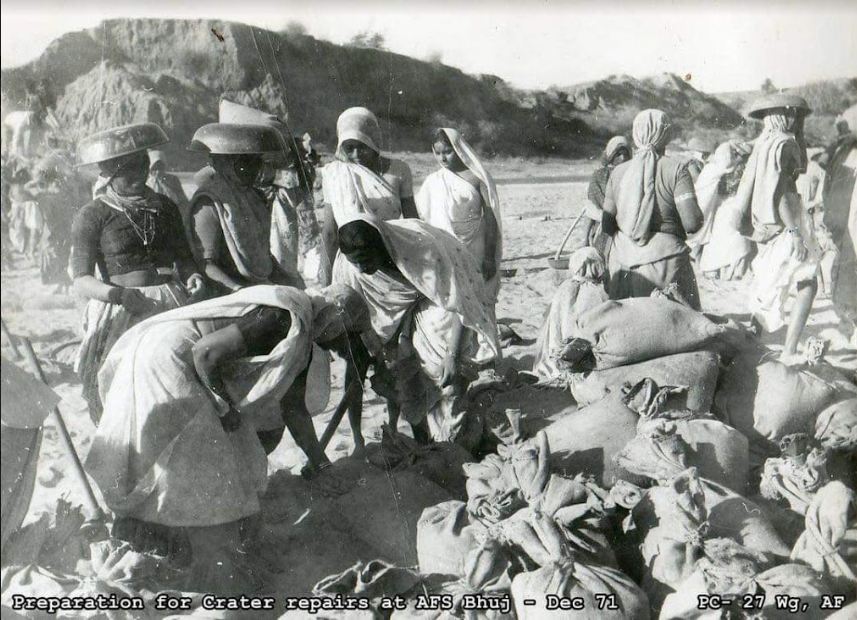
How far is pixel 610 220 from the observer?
466 centimetres

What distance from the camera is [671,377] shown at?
3.88 m

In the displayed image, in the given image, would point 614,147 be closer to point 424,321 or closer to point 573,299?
point 573,299

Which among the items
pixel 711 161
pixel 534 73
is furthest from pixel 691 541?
pixel 711 161

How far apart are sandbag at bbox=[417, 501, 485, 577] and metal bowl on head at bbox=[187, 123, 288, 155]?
5.71 ft

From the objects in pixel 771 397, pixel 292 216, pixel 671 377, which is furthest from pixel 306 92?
pixel 771 397

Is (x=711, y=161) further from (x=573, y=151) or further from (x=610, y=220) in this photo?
(x=610, y=220)

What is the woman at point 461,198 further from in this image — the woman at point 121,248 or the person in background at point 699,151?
the person in background at point 699,151

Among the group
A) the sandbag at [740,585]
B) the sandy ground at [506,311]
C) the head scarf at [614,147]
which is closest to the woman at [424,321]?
the sandy ground at [506,311]

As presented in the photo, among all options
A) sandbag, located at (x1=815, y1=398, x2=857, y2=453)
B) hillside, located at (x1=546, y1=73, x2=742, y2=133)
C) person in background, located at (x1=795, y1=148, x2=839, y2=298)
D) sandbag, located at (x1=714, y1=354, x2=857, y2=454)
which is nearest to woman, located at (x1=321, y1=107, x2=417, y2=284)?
sandbag, located at (x1=714, y1=354, x2=857, y2=454)

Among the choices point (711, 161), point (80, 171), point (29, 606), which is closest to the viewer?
point (29, 606)

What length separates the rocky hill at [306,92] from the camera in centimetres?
386

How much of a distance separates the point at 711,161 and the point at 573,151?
1704 millimetres

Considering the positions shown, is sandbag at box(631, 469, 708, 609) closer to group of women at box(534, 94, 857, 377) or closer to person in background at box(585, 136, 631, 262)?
group of women at box(534, 94, 857, 377)

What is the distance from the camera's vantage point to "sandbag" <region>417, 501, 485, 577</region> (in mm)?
3119
